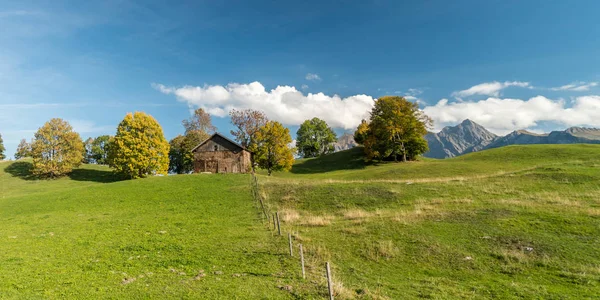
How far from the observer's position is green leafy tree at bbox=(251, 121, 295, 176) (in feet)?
198

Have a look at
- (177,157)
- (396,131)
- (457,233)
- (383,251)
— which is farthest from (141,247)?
(177,157)

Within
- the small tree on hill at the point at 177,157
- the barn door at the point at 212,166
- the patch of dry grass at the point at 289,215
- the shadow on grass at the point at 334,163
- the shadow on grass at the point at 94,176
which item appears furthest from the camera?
the small tree on hill at the point at 177,157

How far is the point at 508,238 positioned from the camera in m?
15.8

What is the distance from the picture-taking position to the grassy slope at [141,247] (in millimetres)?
10812

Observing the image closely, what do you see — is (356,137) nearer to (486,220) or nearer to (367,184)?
(367,184)

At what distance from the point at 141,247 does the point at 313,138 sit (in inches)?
3863

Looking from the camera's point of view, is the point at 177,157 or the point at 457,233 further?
the point at 177,157

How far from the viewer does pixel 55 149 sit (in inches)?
2596

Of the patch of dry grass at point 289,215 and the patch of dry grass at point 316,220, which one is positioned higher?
the patch of dry grass at point 289,215

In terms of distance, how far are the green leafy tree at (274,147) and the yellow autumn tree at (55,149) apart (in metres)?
45.6

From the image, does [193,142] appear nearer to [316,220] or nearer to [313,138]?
[313,138]

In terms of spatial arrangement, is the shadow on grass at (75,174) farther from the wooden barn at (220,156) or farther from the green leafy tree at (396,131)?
the green leafy tree at (396,131)

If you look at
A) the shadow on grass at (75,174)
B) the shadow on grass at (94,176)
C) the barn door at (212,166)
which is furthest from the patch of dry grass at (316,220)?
the shadow on grass at (75,174)

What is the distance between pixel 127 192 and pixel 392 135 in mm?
57160
